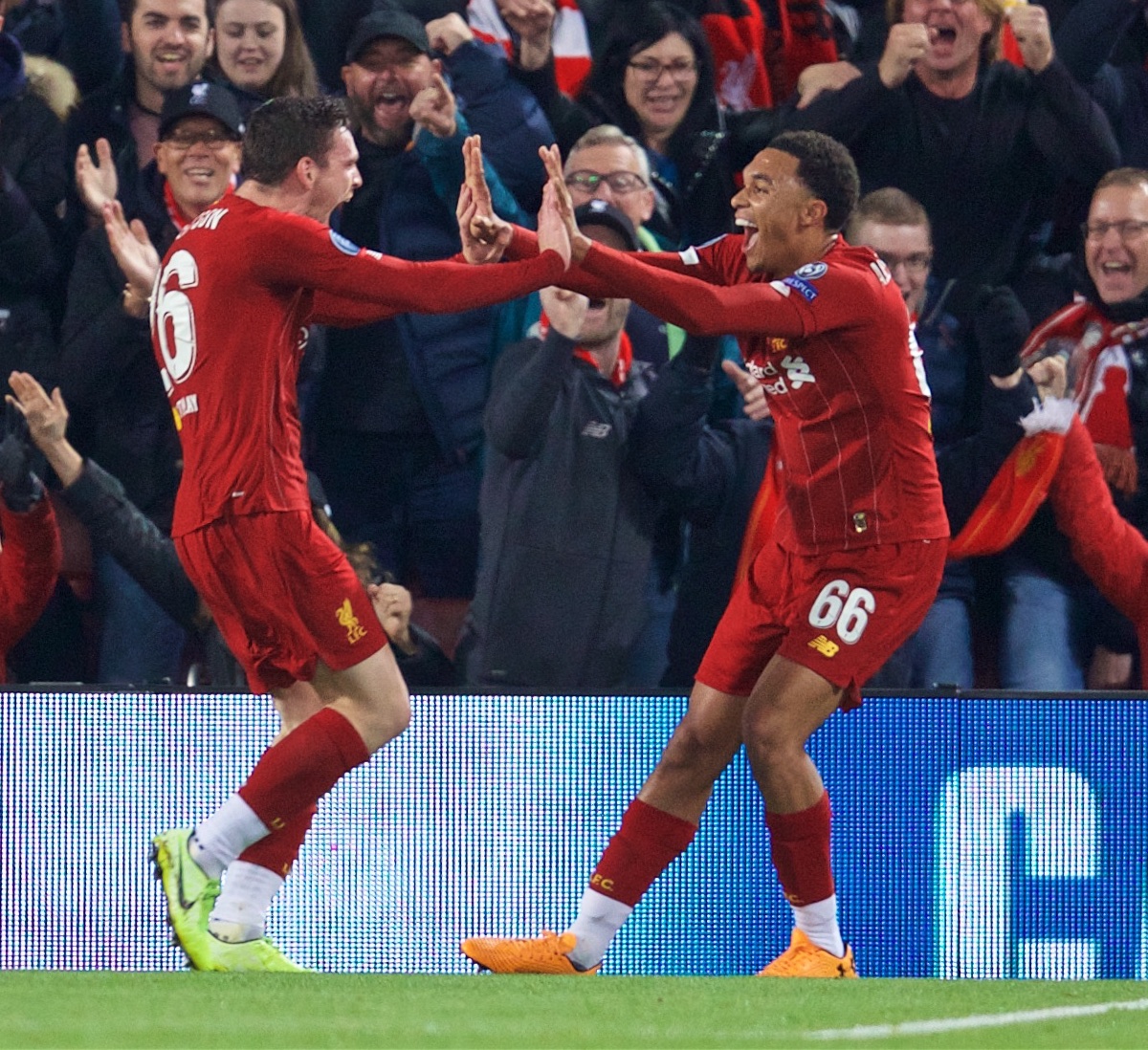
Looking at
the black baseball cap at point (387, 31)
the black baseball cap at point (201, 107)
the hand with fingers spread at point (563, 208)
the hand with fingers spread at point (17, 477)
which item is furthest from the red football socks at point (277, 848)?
the black baseball cap at point (387, 31)

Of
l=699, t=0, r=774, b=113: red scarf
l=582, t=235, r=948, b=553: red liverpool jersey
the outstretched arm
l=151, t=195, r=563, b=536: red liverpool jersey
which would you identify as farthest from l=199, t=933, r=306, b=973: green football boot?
l=699, t=0, r=774, b=113: red scarf

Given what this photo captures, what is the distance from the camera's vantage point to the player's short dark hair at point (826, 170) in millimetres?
5160

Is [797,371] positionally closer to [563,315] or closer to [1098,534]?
[563,315]

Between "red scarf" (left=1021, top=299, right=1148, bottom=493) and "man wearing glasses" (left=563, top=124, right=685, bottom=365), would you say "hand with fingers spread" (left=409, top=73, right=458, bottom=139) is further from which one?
"red scarf" (left=1021, top=299, right=1148, bottom=493)

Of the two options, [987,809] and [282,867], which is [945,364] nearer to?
[987,809]

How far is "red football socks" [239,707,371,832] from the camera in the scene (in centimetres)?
503

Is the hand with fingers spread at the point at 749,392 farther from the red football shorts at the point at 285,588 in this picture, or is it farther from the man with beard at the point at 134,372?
the red football shorts at the point at 285,588

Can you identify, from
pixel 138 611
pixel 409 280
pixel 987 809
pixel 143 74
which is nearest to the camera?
pixel 409 280

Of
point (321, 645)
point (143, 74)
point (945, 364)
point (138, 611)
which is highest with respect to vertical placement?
point (143, 74)

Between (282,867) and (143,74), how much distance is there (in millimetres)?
3336

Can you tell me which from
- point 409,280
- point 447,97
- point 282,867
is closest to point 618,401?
point 447,97

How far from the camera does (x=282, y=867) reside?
516 cm

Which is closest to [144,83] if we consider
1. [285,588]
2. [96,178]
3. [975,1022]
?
[96,178]

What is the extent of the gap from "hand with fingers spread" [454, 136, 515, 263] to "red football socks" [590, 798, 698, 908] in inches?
61.2
